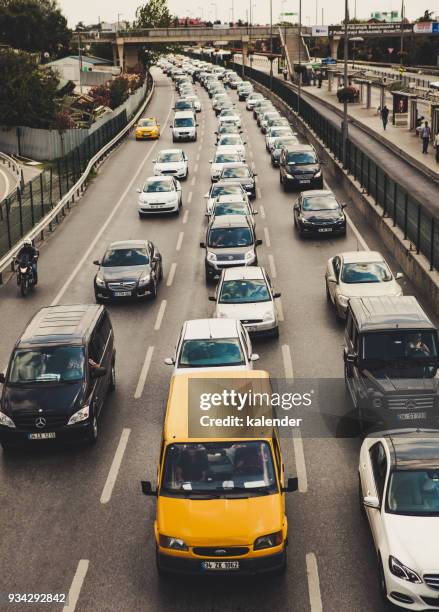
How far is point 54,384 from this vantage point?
570 inches

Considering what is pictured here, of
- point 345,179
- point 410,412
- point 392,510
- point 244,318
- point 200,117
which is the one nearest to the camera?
point 392,510

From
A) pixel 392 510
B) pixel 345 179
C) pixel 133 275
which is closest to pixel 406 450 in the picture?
pixel 392 510

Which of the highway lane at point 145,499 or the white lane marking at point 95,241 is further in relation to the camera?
the white lane marking at point 95,241

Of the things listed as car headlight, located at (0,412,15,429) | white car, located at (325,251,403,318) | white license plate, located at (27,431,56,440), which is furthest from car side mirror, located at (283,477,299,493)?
white car, located at (325,251,403,318)

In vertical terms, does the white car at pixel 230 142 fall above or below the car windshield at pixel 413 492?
above

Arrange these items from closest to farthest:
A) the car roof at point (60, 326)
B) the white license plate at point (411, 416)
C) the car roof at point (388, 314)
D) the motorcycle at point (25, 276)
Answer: the white license plate at point (411, 416)
the car roof at point (388, 314)
the car roof at point (60, 326)
the motorcycle at point (25, 276)

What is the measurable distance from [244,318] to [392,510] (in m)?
9.67

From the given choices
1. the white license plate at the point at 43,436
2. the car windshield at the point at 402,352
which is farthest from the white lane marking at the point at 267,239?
the white license plate at the point at 43,436

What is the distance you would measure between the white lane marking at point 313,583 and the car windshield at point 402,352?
427cm

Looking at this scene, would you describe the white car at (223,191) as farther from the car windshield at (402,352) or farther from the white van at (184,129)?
the white van at (184,129)

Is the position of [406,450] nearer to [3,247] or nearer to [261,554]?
[261,554]

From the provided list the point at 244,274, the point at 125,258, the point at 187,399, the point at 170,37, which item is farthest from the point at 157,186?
the point at 170,37

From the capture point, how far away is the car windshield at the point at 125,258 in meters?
23.8

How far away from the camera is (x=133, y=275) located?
23.1m
